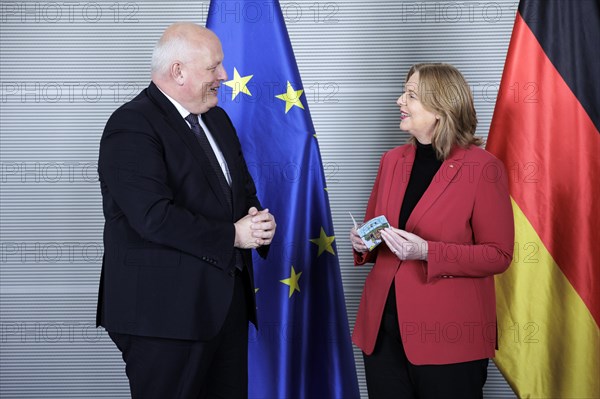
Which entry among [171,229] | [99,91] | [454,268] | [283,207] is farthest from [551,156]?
[99,91]

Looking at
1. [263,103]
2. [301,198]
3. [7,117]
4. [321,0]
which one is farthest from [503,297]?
[7,117]

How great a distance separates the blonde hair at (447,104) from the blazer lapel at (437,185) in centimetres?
4

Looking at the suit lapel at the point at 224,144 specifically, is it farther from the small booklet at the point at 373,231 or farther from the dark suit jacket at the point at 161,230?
the small booklet at the point at 373,231

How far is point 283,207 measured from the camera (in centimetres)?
264

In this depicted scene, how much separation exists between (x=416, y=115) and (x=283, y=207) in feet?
2.45

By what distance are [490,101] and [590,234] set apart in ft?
2.99

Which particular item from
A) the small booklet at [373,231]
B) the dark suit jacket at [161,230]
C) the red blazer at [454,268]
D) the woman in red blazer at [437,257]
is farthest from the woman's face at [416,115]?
the dark suit jacket at [161,230]

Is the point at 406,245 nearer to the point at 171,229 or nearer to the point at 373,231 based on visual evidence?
the point at 373,231

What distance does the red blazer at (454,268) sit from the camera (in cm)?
196

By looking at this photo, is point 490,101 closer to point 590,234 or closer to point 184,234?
point 590,234

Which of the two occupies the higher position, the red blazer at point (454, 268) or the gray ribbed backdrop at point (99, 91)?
the gray ribbed backdrop at point (99, 91)

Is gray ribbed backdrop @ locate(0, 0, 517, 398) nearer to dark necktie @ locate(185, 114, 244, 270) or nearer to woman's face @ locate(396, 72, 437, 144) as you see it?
woman's face @ locate(396, 72, 437, 144)

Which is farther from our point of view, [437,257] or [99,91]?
[99,91]

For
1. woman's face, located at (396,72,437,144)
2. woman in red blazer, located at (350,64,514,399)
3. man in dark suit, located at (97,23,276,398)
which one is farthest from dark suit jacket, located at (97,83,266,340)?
woman's face, located at (396,72,437,144)
